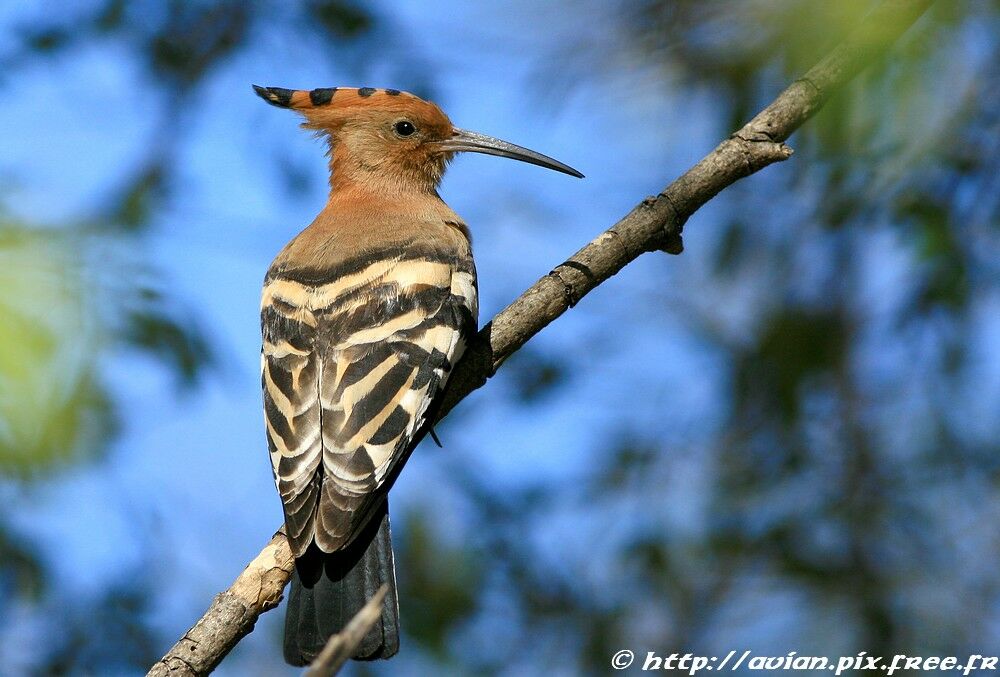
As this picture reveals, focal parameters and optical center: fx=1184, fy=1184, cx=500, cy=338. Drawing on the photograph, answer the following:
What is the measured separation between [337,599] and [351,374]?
0.59 metres

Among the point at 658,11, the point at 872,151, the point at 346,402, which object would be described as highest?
the point at 658,11

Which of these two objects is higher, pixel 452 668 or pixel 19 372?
pixel 452 668

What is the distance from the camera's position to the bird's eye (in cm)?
419

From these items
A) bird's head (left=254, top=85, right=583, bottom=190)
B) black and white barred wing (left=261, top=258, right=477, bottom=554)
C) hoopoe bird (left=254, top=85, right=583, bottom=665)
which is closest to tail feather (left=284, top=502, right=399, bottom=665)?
hoopoe bird (left=254, top=85, right=583, bottom=665)

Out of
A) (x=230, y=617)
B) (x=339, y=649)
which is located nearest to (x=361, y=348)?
(x=230, y=617)

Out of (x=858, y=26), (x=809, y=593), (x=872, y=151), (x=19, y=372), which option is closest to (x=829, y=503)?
(x=809, y=593)

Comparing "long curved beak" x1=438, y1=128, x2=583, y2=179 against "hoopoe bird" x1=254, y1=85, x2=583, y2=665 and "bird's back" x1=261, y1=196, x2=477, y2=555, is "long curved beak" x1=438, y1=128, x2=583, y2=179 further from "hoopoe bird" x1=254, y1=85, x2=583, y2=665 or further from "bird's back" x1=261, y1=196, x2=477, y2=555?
"bird's back" x1=261, y1=196, x2=477, y2=555

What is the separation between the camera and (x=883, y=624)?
443 centimetres

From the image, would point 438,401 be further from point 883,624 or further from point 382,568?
point 883,624

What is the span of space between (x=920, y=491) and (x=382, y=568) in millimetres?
2770

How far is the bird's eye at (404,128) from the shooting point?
4.19m

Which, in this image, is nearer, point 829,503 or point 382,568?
point 382,568

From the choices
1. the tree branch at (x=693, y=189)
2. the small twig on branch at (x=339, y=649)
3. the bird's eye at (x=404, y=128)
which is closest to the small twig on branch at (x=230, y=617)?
the small twig on branch at (x=339, y=649)

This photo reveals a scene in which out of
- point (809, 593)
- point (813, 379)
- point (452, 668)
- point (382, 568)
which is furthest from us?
point (813, 379)
